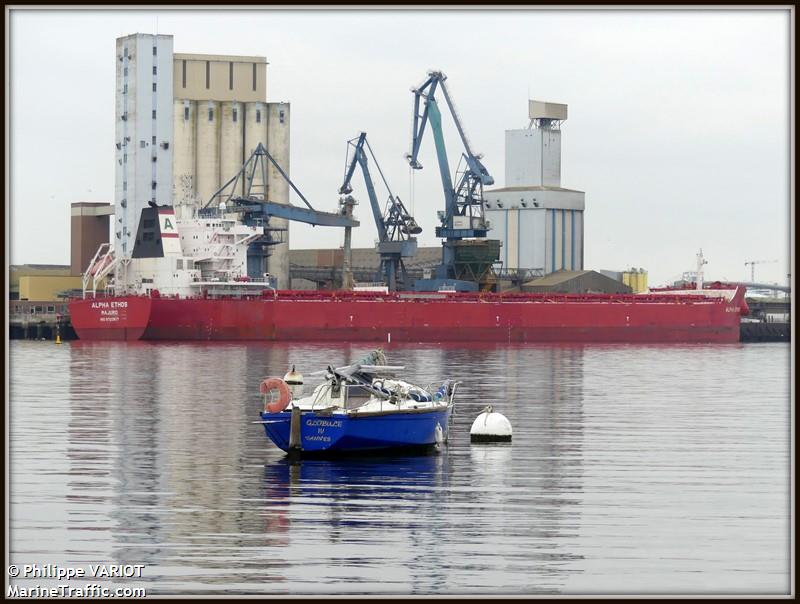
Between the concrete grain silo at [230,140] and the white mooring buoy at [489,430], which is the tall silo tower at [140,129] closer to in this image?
the concrete grain silo at [230,140]

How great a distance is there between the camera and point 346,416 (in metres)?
23.9

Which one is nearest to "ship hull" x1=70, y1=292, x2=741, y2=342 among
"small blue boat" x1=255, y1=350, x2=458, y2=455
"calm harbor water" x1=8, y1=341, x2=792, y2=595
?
"calm harbor water" x1=8, y1=341, x2=792, y2=595

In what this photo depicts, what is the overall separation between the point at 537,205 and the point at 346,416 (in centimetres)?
8253

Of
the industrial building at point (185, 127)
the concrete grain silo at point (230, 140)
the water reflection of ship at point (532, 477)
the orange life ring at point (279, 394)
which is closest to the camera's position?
the water reflection of ship at point (532, 477)

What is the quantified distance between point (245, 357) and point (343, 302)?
17953mm

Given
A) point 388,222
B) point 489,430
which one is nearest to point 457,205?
point 388,222

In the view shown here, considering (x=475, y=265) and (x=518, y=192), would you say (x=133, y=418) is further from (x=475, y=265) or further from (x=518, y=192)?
(x=518, y=192)

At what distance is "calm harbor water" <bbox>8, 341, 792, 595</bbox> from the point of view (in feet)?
52.4

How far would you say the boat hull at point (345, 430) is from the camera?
947 inches

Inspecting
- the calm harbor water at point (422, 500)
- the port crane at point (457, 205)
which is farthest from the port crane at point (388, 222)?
the calm harbor water at point (422, 500)

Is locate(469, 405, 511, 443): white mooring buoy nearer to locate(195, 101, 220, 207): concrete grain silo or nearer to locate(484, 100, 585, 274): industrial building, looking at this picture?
locate(195, 101, 220, 207): concrete grain silo

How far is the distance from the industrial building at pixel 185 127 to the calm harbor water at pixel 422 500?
54564 millimetres

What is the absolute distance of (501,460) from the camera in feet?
82.7

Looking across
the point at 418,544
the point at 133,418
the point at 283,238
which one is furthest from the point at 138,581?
the point at 283,238
